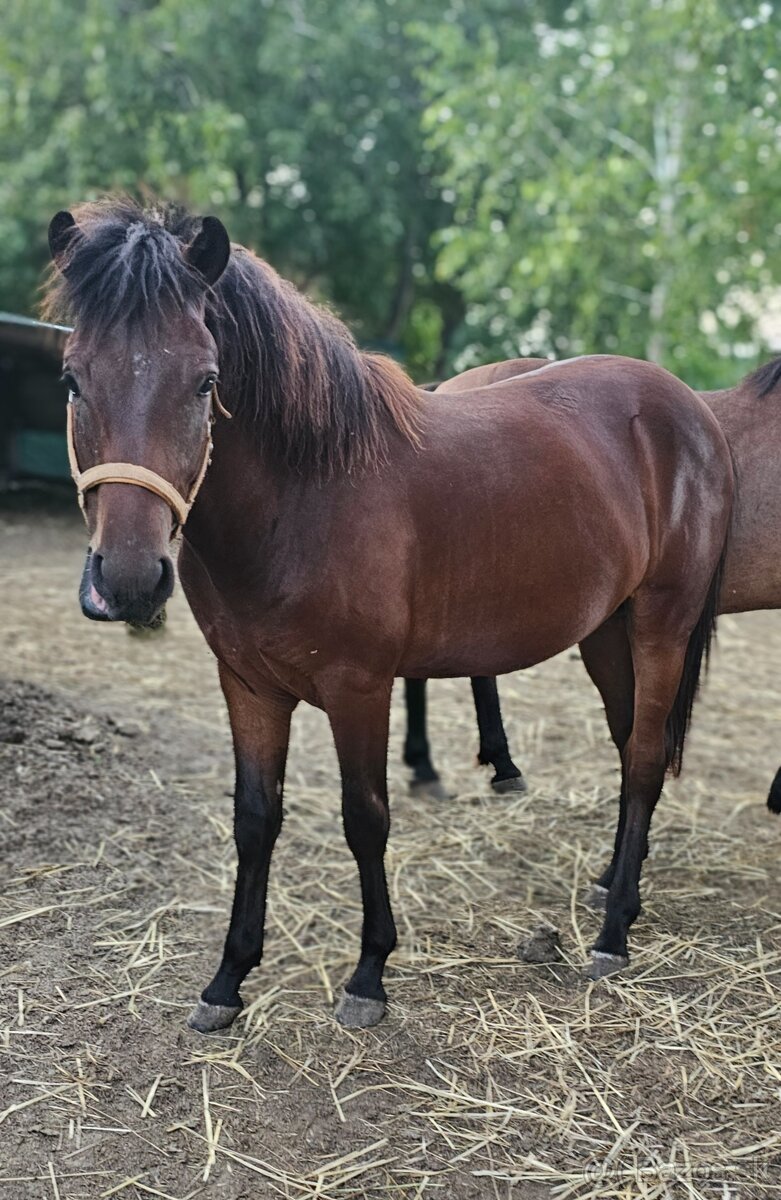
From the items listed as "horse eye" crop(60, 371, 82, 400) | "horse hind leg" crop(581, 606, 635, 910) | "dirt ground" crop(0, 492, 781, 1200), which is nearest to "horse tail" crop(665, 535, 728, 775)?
"horse hind leg" crop(581, 606, 635, 910)

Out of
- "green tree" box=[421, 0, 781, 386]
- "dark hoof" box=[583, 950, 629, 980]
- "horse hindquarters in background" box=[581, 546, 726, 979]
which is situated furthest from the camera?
"green tree" box=[421, 0, 781, 386]

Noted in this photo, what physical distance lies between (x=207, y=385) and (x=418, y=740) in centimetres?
258

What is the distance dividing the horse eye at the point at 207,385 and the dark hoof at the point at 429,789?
2.70 m

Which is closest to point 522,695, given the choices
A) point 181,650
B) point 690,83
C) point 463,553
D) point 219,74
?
point 181,650

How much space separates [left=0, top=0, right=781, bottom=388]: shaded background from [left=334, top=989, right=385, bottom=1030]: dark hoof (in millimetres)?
8461

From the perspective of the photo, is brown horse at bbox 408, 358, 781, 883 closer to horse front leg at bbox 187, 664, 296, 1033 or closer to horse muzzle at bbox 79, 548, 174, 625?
horse front leg at bbox 187, 664, 296, 1033

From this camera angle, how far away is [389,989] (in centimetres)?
285

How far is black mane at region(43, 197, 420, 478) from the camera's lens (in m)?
1.97

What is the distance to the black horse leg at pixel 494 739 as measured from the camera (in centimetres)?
358

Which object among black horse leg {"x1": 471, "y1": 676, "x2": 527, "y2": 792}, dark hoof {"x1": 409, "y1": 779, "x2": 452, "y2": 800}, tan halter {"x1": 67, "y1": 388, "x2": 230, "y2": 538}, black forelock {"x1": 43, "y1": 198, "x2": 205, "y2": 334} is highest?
black forelock {"x1": 43, "y1": 198, "x2": 205, "y2": 334}

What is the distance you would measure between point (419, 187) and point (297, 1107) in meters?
12.6

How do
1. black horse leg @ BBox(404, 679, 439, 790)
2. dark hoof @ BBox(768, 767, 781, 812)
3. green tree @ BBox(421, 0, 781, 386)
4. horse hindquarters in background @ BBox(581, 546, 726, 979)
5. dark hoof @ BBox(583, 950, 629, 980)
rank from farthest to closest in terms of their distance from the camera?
green tree @ BBox(421, 0, 781, 386) < black horse leg @ BBox(404, 679, 439, 790) < dark hoof @ BBox(768, 767, 781, 812) < horse hindquarters in background @ BBox(581, 546, 726, 979) < dark hoof @ BBox(583, 950, 629, 980)

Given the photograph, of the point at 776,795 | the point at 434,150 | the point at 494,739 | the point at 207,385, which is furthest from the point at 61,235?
the point at 434,150

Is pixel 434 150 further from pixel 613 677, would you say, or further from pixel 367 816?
pixel 367 816
